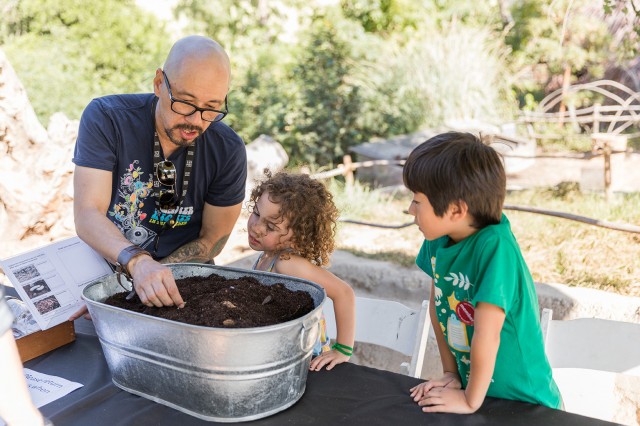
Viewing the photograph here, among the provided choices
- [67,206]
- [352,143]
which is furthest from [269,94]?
[67,206]

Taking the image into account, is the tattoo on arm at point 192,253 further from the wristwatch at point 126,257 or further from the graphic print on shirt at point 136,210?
the wristwatch at point 126,257

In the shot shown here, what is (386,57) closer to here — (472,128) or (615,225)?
(472,128)

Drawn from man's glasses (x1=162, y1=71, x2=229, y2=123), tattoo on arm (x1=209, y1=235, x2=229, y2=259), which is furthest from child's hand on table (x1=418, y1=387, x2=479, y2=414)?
tattoo on arm (x1=209, y1=235, x2=229, y2=259)

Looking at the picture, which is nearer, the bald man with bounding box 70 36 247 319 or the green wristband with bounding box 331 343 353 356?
the green wristband with bounding box 331 343 353 356

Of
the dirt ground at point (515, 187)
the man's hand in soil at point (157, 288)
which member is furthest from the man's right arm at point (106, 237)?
the dirt ground at point (515, 187)

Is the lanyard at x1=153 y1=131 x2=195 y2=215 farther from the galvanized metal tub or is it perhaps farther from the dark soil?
the galvanized metal tub

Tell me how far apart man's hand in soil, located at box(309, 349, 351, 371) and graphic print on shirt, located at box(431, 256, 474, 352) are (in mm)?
294

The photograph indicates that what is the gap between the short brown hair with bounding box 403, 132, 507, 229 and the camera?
1463 millimetres

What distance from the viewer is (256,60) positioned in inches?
373

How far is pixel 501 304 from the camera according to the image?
137 centimetres

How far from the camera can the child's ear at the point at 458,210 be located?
1473 mm

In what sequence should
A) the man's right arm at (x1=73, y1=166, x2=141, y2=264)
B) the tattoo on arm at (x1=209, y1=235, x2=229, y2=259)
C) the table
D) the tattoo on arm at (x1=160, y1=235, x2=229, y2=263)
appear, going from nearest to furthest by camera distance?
the table
the man's right arm at (x1=73, y1=166, x2=141, y2=264)
the tattoo on arm at (x1=160, y1=235, x2=229, y2=263)
the tattoo on arm at (x1=209, y1=235, x2=229, y2=259)

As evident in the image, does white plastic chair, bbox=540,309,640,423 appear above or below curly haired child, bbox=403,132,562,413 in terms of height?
below

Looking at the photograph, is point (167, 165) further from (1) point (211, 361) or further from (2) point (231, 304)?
(1) point (211, 361)
